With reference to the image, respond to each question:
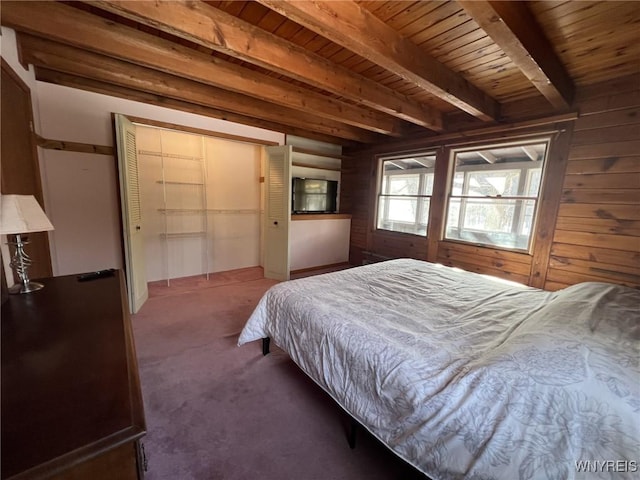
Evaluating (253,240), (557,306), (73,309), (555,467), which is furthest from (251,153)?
(555,467)

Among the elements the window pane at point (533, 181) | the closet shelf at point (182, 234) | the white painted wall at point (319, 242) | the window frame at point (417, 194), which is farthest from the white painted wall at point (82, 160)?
the window pane at point (533, 181)

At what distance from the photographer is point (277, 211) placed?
4.12 metres

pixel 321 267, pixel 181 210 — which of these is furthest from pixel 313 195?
pixel 181 210

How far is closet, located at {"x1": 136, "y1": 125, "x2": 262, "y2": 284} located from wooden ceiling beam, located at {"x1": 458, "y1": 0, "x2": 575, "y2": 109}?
351cm

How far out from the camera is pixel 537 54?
1.67 m

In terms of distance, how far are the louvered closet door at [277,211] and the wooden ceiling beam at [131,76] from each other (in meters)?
0.73

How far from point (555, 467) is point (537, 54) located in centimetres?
219

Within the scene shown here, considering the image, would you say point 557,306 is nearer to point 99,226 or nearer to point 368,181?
point 368,181

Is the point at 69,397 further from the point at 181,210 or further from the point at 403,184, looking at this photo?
the point at 403,184

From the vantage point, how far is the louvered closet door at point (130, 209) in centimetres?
271

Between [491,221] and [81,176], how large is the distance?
16.0 feet

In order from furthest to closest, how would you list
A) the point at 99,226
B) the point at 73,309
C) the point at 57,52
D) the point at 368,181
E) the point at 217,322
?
the point at 368,181 < the point at 99,226 < the point at 217,322 < the point at 57,52 < the point at 73,309

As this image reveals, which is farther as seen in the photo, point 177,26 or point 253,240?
point 253,240

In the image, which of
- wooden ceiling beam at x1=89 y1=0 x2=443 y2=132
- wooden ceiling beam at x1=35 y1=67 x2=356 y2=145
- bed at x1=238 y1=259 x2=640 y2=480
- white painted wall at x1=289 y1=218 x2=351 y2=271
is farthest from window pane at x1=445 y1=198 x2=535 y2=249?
wooden ceiling beam at x1=35 y1=67 x2=356 y2=145
